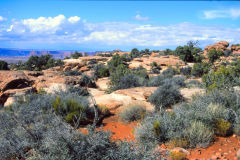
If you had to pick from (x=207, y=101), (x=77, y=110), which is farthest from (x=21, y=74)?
(x=207, y=101)

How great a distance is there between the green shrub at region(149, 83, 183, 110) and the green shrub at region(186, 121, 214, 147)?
3.10 metres

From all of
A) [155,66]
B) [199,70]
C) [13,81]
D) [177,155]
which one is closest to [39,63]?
[155,66]

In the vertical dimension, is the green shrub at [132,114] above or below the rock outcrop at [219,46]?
below

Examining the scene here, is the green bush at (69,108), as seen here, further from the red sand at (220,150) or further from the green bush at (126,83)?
the green bush at (126,83)

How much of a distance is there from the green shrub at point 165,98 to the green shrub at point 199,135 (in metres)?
3.10

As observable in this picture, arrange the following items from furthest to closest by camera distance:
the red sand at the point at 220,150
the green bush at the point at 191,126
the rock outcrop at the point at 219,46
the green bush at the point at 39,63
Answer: the rock outcrop at the point at 219,46
the green bush at the point at 39,63
the green bush at the point at 191,126
the red sand at the point at 220,150

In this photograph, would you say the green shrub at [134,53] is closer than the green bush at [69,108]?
No

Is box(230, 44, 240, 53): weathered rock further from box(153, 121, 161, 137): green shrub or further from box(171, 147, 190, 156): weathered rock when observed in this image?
box(171, 147, 190, 156): weathered rock

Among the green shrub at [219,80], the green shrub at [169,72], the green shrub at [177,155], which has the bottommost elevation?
the green shrub at [177,155]

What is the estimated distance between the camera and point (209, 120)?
19.3 feet

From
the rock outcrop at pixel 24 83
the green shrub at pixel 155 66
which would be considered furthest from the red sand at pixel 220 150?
the green shrub at pixel 155 66

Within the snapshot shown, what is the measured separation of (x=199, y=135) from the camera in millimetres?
5250

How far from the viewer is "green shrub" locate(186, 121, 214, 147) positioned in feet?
17.2

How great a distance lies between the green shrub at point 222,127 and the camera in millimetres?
5652
